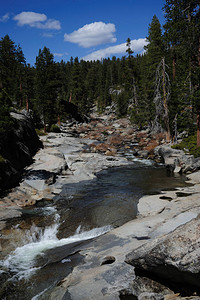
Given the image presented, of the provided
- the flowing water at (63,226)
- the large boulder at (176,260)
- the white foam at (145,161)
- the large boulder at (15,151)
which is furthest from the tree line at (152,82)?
the large boulder at (176,260)

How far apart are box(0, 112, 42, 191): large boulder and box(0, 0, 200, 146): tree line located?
2648 mm

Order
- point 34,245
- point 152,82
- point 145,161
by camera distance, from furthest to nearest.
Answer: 1. point 152,82
2. point 145,161
3. point 34,245

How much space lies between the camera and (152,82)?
103 feet

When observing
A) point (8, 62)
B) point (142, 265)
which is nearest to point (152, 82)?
point (142, 265)

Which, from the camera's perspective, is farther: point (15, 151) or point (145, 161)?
point (145, 161)

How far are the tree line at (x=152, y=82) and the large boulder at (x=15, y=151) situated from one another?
265cm

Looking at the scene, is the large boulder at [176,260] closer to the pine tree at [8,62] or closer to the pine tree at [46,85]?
the pine tree at [46,85]

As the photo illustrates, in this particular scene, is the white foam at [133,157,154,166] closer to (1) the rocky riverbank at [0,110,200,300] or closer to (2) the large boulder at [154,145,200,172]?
(2) the large boulder at [154,145,200,172]

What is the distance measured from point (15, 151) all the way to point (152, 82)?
2298 cm

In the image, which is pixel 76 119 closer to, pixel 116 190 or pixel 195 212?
pixel 116 190

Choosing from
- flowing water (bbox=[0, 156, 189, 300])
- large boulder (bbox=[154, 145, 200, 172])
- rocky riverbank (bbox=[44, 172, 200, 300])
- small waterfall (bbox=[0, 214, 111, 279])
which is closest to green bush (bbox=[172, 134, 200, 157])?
large boulder (bbox=[154, 145, 200, 172])

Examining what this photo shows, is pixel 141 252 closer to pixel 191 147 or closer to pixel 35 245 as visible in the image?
pixel 35 245

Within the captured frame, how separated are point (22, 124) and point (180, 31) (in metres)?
17.1

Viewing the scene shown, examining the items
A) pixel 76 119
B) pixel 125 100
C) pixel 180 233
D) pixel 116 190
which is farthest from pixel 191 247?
pixel 125 100
